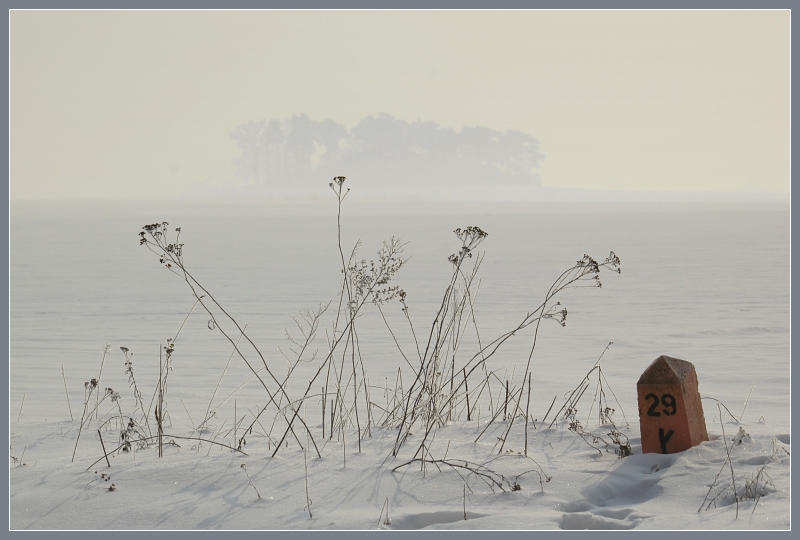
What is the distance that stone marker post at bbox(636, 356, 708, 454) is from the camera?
3.46 meters

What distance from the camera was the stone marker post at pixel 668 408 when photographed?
346cm

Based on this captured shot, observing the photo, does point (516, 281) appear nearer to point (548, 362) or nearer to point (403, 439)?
point (548, 362)

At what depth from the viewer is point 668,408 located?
348 cm

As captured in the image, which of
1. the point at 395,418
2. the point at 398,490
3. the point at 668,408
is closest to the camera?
the point at 398,490

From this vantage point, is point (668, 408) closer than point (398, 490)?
No

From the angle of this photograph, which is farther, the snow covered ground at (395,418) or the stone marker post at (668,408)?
the stone marker post at (668,408)

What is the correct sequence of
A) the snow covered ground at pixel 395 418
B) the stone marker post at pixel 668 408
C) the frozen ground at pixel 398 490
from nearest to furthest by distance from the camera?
the frozen ground at pixel 398 490 < the snow covered ground at pixel 395 418 < the stone marker post at pixel 668 408

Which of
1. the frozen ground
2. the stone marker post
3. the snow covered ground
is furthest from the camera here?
the stone marker post

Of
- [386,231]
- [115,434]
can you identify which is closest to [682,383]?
[115,434]

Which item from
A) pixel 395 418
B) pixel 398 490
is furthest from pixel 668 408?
pixel 395 418

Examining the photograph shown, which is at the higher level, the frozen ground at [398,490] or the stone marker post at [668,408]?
the stone marker post at [668,408]

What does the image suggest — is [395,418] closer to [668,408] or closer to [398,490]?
[398,490]

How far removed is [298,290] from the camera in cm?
1186

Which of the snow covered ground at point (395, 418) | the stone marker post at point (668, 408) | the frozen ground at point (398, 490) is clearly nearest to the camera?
the frozen ground at point (398, 490)
